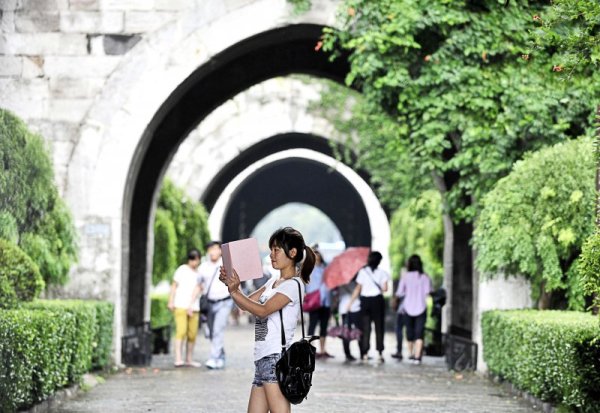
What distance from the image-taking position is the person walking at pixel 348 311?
1880 centimetres

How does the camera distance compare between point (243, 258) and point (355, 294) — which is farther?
point (355, 294)

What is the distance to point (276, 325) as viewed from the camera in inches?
286

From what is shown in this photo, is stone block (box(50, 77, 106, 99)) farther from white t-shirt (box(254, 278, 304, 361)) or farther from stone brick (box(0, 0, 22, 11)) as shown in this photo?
white t-shirt (box(254, 278, 304, 361))

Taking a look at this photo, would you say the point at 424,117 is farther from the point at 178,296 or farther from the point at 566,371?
the point at 566,371

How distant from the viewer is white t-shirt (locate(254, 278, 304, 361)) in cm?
722

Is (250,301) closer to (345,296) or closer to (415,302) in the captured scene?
(415,302)

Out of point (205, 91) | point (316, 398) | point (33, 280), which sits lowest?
point (316, 398)

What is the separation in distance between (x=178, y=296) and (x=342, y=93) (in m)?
11.2

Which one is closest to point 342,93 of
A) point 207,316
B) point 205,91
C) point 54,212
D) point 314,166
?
point 205,91

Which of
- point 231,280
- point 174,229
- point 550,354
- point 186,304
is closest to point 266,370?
point 231,280

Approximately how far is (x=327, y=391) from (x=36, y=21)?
234 inches

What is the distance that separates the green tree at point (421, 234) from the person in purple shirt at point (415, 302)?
1.00 metres

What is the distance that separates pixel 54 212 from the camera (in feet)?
45.3

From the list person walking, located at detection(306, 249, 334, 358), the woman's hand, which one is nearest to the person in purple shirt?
person walking, located at detection(306, 249, 334, 358)
